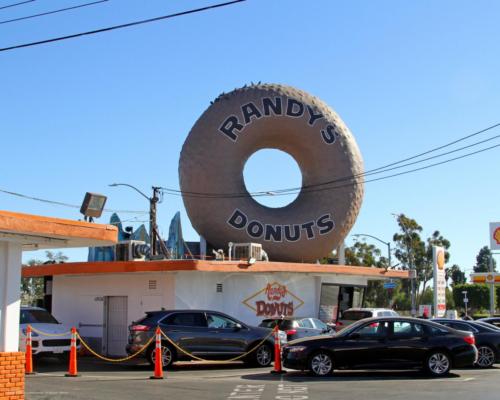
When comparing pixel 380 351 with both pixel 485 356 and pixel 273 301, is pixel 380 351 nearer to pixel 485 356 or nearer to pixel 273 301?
pixel 485 356

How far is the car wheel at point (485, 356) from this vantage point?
19.5m

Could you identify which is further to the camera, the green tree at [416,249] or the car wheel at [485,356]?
the green tree at [416,249]

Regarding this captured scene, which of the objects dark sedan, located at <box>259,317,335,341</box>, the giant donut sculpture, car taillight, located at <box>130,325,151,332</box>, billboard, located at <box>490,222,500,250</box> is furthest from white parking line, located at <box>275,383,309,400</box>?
billboard, located at <box>490,222,500,250</box>

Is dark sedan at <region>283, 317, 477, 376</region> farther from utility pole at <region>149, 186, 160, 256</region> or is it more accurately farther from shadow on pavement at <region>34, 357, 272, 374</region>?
utility pole at <region>149, 186, 160, 256</region>

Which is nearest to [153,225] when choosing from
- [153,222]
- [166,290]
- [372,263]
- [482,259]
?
[153,222]

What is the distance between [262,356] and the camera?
63.8ft

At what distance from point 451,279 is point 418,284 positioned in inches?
867

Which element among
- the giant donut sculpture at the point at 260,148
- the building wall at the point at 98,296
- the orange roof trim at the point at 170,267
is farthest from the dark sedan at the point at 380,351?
the giant donut sculpture at the point at 260,148

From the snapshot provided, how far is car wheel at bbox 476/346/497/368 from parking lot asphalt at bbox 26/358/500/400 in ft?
1.45

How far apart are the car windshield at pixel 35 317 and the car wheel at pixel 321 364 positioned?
8.53 meters

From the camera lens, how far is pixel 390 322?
17.0 m

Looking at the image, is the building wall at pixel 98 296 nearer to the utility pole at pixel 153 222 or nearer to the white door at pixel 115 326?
the white door at pixel 115 326

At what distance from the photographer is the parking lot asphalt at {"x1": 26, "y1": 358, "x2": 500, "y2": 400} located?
1324 centimetres

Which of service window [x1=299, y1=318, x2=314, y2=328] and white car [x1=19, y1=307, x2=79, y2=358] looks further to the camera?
service window [x1=299, y1=318, x2=314, y2=328]
